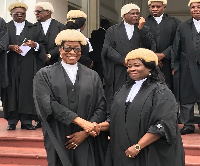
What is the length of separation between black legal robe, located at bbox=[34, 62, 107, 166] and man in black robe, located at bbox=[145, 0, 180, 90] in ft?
9.18

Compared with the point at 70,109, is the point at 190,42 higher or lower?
higher

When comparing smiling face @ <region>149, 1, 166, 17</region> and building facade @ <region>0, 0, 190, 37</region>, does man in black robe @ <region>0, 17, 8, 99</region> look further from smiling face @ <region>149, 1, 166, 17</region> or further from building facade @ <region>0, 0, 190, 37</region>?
smiling face @ <region>149, 1, 166, 17</region>

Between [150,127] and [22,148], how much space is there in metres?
3.20

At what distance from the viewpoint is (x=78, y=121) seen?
3855mm

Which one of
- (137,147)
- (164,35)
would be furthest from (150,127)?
(164,35)

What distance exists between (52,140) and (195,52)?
328 centimetres

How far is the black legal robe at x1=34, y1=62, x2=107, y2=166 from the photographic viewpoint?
3.89 meters

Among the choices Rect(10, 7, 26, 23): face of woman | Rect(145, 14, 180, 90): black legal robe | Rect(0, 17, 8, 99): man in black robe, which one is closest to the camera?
Rect(145, 14, 180, 90): black legal robe

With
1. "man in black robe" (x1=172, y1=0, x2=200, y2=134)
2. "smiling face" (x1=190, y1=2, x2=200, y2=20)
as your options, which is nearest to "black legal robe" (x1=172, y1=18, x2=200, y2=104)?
"man in black robe" (x1=172, y1=0, x2=200, y2=134)

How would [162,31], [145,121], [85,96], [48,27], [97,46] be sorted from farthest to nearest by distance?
[97,46]
[48,27]
[162,31]
[85,96]
[145,121]

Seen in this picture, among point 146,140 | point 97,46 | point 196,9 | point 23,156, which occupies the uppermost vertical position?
point 196,9

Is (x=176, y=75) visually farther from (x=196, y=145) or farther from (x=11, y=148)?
(x=11, y=148)

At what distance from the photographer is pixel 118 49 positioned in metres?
6.55

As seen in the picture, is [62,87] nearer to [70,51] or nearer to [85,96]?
[85,96]
